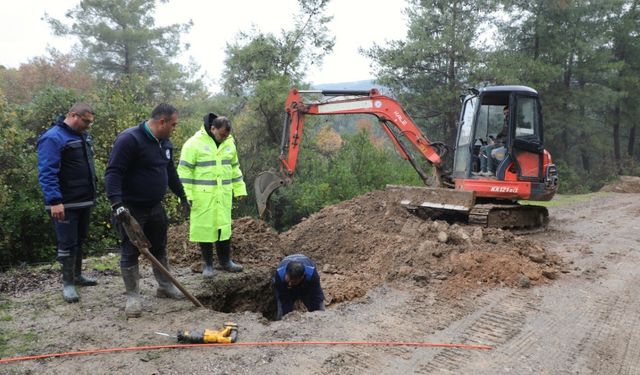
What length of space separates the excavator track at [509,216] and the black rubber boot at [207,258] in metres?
4.67

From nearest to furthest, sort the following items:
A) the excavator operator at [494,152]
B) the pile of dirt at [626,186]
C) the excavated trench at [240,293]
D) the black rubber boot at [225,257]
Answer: the excavated trench at [240,293] → the black rubber boot at [225,257] → the excavator operator at [494,152] → the pile of dirt at [626,186]

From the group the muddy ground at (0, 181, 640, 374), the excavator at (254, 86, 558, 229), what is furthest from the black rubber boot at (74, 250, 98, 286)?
the excavator at (254, 86, 558, 229)

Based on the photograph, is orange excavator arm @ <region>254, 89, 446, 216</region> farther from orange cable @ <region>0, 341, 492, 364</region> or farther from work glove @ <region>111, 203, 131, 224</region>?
orange cable @ <region>0, 341, 492, 364</region>

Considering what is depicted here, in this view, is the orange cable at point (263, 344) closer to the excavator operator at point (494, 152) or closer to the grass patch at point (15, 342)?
the grass patch at point (15, 342)

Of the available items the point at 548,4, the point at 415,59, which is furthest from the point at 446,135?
the point at 548,4

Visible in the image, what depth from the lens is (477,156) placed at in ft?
28.4

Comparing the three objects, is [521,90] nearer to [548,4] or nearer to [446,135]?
[446,135]

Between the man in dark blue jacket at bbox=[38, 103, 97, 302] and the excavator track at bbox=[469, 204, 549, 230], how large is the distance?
5886mm

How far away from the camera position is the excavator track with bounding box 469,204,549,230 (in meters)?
7.78

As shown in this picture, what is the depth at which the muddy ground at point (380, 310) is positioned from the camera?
3328mm

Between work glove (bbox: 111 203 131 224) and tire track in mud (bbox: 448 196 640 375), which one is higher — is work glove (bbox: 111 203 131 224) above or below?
above

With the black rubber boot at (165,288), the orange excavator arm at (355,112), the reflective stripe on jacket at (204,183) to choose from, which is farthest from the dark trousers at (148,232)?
the orange excavator arm at (355,112)

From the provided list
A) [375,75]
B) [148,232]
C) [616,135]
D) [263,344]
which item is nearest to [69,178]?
[148,232]

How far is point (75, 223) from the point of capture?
14.2ft
